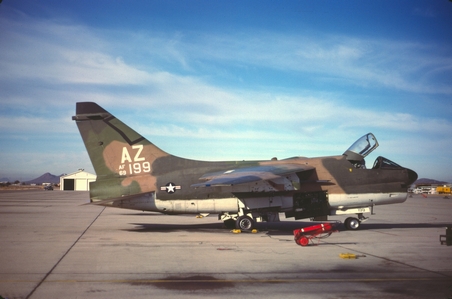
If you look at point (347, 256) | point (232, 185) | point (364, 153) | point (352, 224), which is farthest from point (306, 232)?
point (364, 153)

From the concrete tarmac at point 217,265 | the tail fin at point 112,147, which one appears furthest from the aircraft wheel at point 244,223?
the tail fin at point 112,147

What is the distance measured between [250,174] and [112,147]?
6714 mm

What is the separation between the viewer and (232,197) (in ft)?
57.9

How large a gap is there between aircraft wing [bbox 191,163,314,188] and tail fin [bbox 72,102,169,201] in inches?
117

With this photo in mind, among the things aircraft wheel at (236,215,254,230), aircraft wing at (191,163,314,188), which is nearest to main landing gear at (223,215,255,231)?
aircraft wheel at (236,215,254,230)

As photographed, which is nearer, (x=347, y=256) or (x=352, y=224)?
(x=347, y=256)

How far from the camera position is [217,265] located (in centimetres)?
1016

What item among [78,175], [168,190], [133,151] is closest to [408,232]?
[168,190]

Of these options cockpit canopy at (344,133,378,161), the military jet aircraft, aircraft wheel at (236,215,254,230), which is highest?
cockpit canopy at (344,133,378,161)

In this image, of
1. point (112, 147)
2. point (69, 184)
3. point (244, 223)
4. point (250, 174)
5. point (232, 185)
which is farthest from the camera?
point (69, 184)

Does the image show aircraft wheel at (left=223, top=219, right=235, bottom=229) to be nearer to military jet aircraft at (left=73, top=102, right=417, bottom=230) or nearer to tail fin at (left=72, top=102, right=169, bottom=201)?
military jet aircraft at (left=73, top=102, right=417, bottom=230)

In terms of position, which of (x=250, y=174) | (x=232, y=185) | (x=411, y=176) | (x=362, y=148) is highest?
(x=362, y=148)

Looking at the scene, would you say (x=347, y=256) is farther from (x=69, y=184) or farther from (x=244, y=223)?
(x=69, y=184)

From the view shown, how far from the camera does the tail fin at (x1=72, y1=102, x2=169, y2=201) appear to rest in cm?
1812
